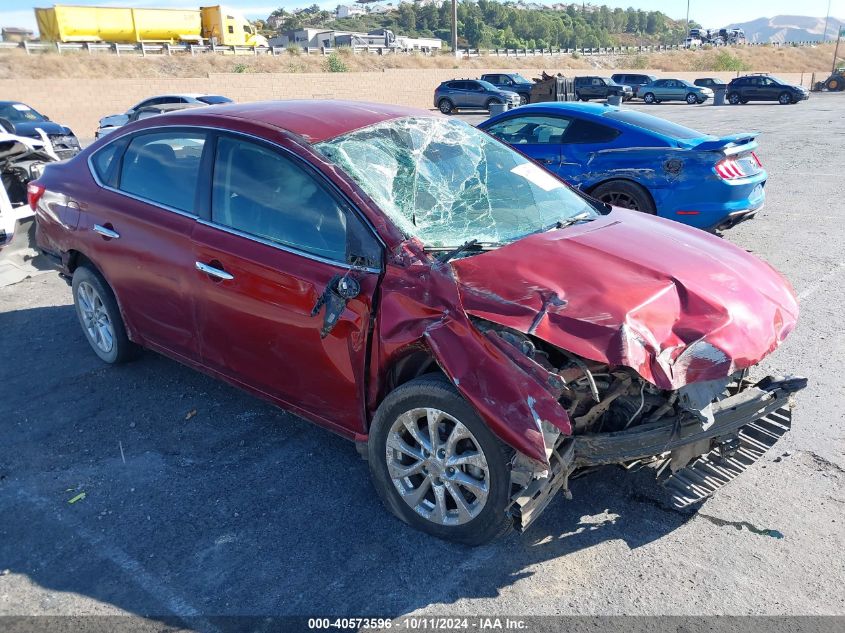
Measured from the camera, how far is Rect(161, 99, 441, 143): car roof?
12.1 feet

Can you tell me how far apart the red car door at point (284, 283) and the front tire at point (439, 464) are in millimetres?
254

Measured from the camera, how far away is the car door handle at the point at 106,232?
4.35 m

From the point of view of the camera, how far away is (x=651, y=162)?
7.35 meters

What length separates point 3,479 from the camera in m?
3.70

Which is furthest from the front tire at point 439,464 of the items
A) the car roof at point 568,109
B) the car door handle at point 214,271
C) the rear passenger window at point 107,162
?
the car roof at point 568,109

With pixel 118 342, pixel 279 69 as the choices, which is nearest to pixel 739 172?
pixel 118 342

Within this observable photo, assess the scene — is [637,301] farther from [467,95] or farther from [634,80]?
[634,80]

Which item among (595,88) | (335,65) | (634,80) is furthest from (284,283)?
(335,65)

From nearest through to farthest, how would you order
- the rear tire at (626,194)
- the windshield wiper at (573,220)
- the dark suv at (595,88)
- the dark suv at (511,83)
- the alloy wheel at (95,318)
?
the windshield wiper at (573,220)
the alloy wheel at (95,318)
the rear tire at (626,194)
the dark suv at (511,83)
the dark suv at (595,88)

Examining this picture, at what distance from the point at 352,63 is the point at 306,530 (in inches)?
1894

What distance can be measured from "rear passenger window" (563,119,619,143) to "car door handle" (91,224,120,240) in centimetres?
539

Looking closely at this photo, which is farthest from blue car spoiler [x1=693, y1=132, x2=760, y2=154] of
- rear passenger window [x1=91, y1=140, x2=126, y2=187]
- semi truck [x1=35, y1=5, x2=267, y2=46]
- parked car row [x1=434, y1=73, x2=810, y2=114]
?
semi truck [x1=35, y1=5, x2=267, y2=46]

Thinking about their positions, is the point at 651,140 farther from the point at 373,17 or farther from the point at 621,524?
the point at 373,17

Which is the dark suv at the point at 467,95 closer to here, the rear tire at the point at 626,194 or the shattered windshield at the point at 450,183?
the rear tire at the point at 626,194
